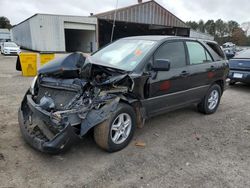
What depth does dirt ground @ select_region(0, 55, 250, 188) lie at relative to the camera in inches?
101

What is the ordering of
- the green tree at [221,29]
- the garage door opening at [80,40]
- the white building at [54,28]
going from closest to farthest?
1. the white building at [54,28]
2. the garage door opening at [80,40]
3. the green tree at [221,29]

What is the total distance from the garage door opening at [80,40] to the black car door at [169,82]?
2268 centimetres

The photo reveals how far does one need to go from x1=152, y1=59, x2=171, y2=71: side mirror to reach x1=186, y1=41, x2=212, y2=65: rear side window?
1.09 m

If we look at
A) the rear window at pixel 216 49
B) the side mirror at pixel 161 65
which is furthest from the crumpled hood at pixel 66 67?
the rear window at pixel 216 49

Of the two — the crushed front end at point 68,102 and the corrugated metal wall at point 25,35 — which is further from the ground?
the corrugated metal wall at point 25,35

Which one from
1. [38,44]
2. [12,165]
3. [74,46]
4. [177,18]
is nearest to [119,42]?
[12,165]

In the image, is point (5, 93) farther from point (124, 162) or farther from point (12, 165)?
point (124, 162)

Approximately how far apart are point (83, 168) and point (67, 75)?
151 centimetres

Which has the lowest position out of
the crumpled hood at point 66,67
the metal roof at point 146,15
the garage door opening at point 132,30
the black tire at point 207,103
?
the black tire at point 207,103

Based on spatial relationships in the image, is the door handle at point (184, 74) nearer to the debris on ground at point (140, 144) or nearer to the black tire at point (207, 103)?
the black tire at point (207, 103)

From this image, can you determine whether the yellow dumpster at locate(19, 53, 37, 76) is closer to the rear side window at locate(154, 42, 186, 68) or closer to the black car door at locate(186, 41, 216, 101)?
the rear side window at locate(154, 42, 186, 68)

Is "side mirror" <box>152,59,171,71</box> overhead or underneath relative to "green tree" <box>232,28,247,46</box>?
underneath

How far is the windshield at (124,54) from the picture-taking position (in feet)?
11.4

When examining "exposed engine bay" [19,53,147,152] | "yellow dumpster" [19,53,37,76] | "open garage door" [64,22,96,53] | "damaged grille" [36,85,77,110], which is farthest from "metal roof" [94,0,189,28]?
"damaged grille" [36,85,77,110]
